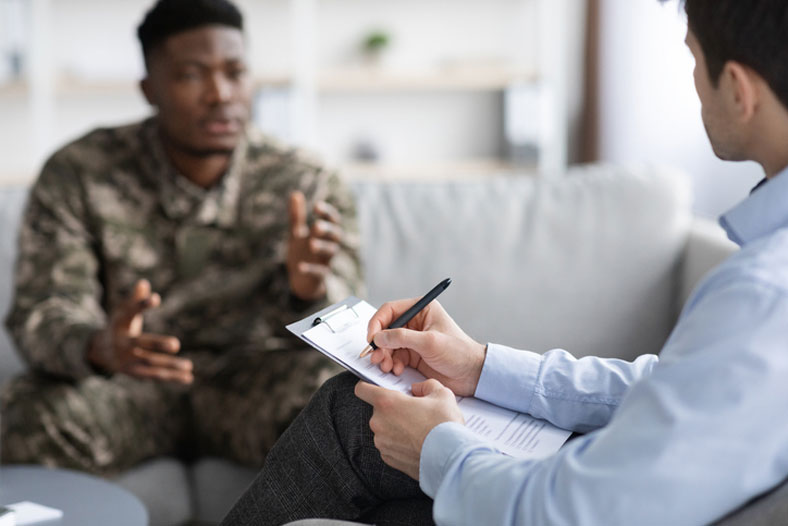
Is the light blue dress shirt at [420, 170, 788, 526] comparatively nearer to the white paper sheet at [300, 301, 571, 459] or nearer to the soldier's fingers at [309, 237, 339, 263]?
the white paper sheet at [300, 301, 571, 459]

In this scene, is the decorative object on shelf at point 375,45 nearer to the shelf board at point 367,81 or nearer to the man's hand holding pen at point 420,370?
the shelf board at point 367,81

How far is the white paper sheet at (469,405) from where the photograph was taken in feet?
2.58

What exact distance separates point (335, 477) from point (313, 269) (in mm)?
676

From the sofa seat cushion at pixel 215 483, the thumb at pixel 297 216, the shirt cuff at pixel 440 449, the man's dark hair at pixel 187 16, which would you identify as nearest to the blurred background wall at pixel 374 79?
the man's dark hair at pixel 187 16

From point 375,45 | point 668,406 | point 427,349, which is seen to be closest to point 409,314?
point 427,349

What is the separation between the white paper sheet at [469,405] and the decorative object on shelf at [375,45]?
254 centimetres

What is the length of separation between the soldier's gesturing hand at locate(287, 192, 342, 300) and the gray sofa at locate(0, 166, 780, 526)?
6.5 inches

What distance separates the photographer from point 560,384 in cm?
83

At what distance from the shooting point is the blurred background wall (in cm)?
319

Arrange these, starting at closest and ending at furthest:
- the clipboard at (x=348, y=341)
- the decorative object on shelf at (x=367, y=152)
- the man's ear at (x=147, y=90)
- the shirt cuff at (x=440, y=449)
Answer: the shirt cuff at (x=440, y=449) < the clipboard at (x=348, y=341) < the man's ear at (x=147, y=90) < the decorative object on shelf at (x=367, y=152)

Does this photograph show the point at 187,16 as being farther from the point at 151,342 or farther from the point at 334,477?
the point at 334,477

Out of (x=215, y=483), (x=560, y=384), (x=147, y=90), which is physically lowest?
(x=215, y=483)

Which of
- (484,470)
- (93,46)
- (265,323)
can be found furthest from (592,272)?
(93,46)

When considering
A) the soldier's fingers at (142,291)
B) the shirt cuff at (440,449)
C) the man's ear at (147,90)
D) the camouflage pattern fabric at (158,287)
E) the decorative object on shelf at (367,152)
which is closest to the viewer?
the shirt cuff at (440,449)
